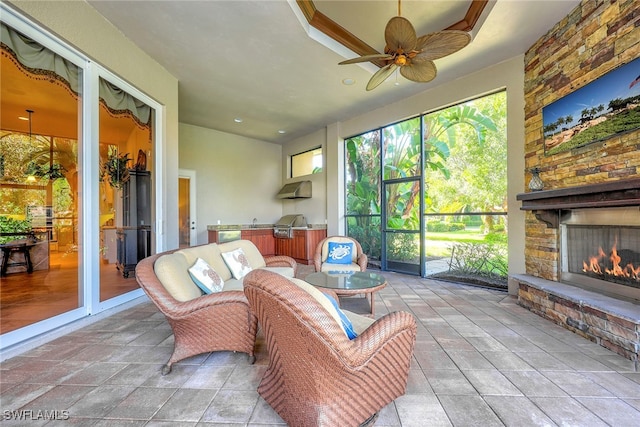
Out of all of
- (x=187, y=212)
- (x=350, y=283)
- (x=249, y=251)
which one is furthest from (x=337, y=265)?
(x=187, y=212)

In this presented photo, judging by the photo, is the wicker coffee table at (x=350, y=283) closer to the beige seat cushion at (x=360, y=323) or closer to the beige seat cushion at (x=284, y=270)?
the beige seat cushion at (x=284, y=270)

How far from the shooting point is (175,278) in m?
2.04

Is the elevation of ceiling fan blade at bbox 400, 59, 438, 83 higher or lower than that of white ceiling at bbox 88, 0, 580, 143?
lower

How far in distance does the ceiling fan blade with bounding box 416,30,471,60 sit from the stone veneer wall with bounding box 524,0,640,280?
1.46 m

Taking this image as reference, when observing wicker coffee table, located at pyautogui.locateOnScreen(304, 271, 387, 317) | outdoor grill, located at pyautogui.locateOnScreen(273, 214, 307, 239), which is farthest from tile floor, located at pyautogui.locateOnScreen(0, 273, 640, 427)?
outdoor grill, located at pyautogui.locateOnScreen(273, 214, 307, 239)

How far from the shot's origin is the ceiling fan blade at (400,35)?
227cm

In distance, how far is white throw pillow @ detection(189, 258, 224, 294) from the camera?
2.29 metres

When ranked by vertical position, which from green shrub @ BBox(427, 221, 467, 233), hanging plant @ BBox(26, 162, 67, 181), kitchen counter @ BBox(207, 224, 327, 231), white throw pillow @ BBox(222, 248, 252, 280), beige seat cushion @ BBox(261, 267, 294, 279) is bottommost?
beige seat cushion @ BBox(261, 267, 294, 279)

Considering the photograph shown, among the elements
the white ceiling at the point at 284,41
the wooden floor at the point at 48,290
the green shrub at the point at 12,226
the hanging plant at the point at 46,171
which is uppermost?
the white ceiling at the point at 284,41

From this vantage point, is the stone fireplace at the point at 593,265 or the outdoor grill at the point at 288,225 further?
the outdoor grill at the point at 288,225

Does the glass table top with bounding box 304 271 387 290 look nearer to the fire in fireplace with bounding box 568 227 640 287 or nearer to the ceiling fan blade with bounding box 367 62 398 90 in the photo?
the fire in fireplace with bounding box 568 227 640 287

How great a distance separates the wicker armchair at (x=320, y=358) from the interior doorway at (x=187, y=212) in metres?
5.83

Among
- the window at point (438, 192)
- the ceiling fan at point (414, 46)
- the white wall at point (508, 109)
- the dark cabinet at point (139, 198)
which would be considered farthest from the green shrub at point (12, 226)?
the white wall at point (508, 109)

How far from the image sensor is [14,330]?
2344 millimetres
